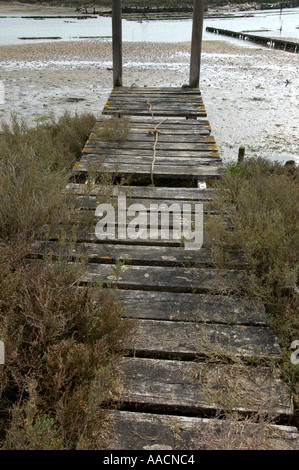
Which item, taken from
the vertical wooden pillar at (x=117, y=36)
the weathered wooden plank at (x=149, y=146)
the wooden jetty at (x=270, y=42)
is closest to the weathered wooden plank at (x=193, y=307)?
the weathered wooden plank at (x=149, y=146)

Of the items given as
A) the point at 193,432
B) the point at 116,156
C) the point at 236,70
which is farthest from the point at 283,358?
the point at 236,70

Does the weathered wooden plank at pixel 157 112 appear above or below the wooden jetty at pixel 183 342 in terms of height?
above

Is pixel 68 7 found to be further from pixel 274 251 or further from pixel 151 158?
pixel 274 251

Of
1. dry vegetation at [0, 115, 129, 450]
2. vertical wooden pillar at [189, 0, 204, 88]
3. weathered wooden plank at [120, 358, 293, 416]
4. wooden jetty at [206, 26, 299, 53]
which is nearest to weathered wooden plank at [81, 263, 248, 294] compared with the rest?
dry vegetation at [0, 115, 129, 450]

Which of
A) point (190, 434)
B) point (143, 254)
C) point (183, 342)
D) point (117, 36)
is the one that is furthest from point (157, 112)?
point (190, 434)

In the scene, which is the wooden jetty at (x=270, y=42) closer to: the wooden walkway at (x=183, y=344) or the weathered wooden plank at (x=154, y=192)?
the weathered wooden plank at (x=154, y=192)

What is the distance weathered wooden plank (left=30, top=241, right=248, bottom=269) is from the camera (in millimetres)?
3033

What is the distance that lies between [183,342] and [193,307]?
337 millimetres

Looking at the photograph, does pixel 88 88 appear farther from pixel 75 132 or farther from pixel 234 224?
pixel 234 224

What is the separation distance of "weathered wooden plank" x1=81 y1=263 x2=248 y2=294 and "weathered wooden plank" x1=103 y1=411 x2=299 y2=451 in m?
1.03

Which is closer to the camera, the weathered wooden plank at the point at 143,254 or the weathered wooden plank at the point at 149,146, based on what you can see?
the weathered wooden plank at the point at 143,254

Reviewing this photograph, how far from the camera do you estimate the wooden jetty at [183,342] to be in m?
1.80

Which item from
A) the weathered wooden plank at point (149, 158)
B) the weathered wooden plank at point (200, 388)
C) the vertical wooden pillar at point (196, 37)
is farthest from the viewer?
the vertical wooden pillar at point (196, 37)

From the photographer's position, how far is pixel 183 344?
7.41 ft
